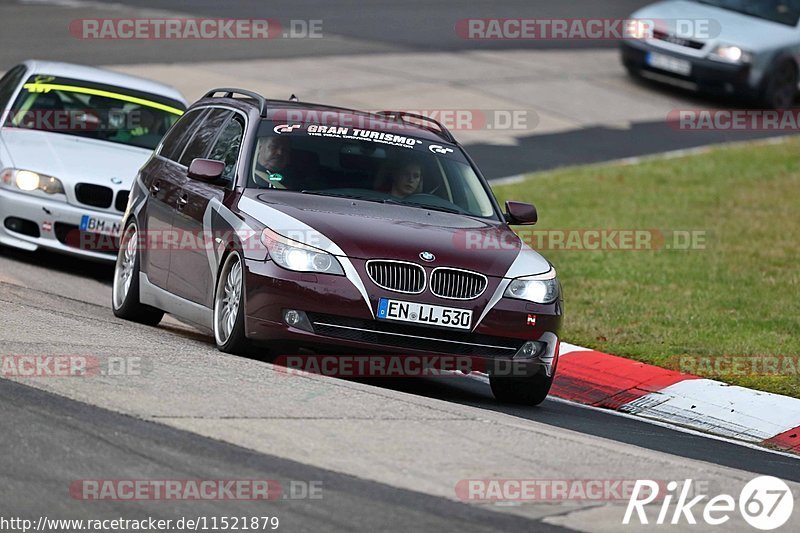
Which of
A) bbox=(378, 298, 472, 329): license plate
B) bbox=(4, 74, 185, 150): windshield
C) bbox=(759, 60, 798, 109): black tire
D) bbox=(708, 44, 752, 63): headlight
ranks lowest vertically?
bbox=(759, 60, 798, 109): black tire

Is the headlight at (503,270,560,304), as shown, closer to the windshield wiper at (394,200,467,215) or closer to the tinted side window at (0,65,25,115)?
the windshield wiper at (394,200,467,215)

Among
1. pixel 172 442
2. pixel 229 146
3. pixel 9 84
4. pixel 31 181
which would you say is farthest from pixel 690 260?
pixel 172 442

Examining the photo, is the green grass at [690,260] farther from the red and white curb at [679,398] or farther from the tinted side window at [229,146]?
the tinted side window at [229,146]

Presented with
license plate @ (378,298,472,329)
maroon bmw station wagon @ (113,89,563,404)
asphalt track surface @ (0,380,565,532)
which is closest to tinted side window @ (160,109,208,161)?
maroon bmw station wagon @ (113,89,563,404)

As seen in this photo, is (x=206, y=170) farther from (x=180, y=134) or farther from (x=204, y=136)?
(x=180, y=134)

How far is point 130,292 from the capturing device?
11.4 meters

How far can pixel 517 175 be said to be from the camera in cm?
1994

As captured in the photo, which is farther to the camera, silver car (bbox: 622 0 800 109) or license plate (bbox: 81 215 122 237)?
silver car (bbox: 622 0 800 109)

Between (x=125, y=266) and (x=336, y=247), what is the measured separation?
2.83 meters

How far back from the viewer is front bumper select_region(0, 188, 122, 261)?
13.6 m

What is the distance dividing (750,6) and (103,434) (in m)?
20.2

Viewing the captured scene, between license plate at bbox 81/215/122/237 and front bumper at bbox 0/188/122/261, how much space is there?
19 millimetres

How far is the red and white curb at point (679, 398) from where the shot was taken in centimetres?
1033

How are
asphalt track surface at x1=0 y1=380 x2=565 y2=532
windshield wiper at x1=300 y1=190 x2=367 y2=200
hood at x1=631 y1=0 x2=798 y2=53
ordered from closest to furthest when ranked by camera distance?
asphalt track surface at x1=0 y1=380 x2=565 y2=532 < windshield wiper at x1=300 y1=190 x2=367 y2=200 < hood at x1=631 y1=0 x2=798 y2=53
